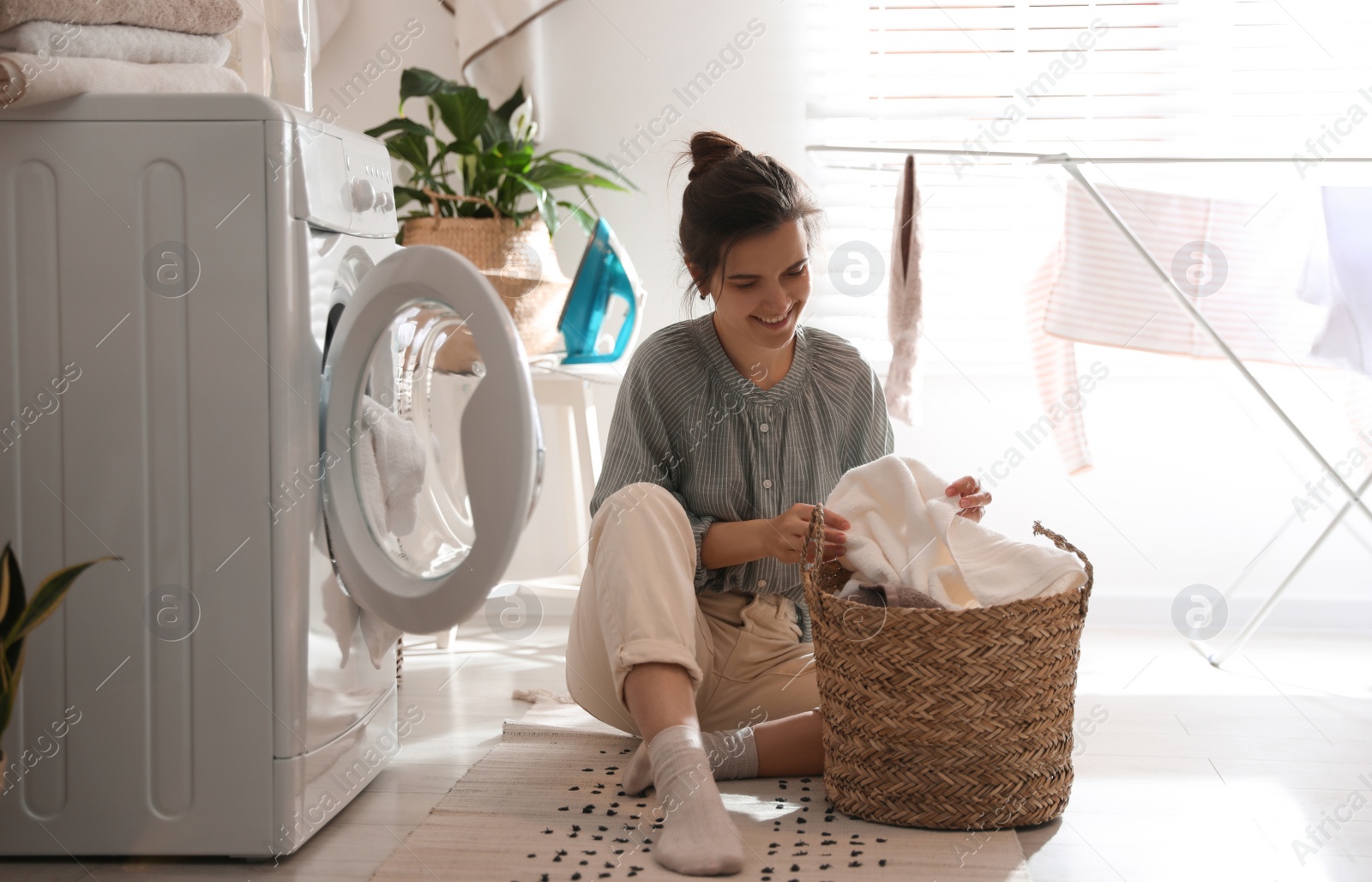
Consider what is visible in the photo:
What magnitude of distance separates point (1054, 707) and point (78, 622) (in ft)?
3.30

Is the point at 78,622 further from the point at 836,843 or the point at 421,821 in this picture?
the point at 836,843

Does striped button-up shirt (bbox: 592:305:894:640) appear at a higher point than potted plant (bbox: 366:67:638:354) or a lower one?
lower

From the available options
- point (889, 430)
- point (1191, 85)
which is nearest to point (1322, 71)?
point (1191, 85)

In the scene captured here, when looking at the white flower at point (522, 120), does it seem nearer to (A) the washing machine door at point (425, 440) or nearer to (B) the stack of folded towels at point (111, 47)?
(B) the stack of folded towels at point (111, 47)

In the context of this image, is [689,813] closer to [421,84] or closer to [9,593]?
[9,593]

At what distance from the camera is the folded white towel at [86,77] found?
1062 mm

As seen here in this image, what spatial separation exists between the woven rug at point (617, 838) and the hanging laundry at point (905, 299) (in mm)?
879

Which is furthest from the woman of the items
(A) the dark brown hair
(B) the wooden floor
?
(B) the wooden floor

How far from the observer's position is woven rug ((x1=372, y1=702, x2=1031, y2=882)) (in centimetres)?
112

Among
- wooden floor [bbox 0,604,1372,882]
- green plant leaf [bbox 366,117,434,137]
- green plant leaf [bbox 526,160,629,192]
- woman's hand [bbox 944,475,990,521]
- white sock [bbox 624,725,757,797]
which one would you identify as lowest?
wooden floor [bbox 0,604,1372,882]

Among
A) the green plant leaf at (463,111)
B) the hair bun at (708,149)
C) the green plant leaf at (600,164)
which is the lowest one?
the hair bun at (708,149)

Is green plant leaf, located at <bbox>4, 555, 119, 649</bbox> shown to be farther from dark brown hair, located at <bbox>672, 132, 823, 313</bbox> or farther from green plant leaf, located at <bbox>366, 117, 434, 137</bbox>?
green plant leaf, located at <bbox>366, 117, 434, 137</bbox>

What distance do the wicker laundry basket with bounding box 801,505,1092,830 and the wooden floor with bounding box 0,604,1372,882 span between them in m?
0.09

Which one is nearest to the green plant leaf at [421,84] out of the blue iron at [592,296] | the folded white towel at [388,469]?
the blue iron at [592,296]
